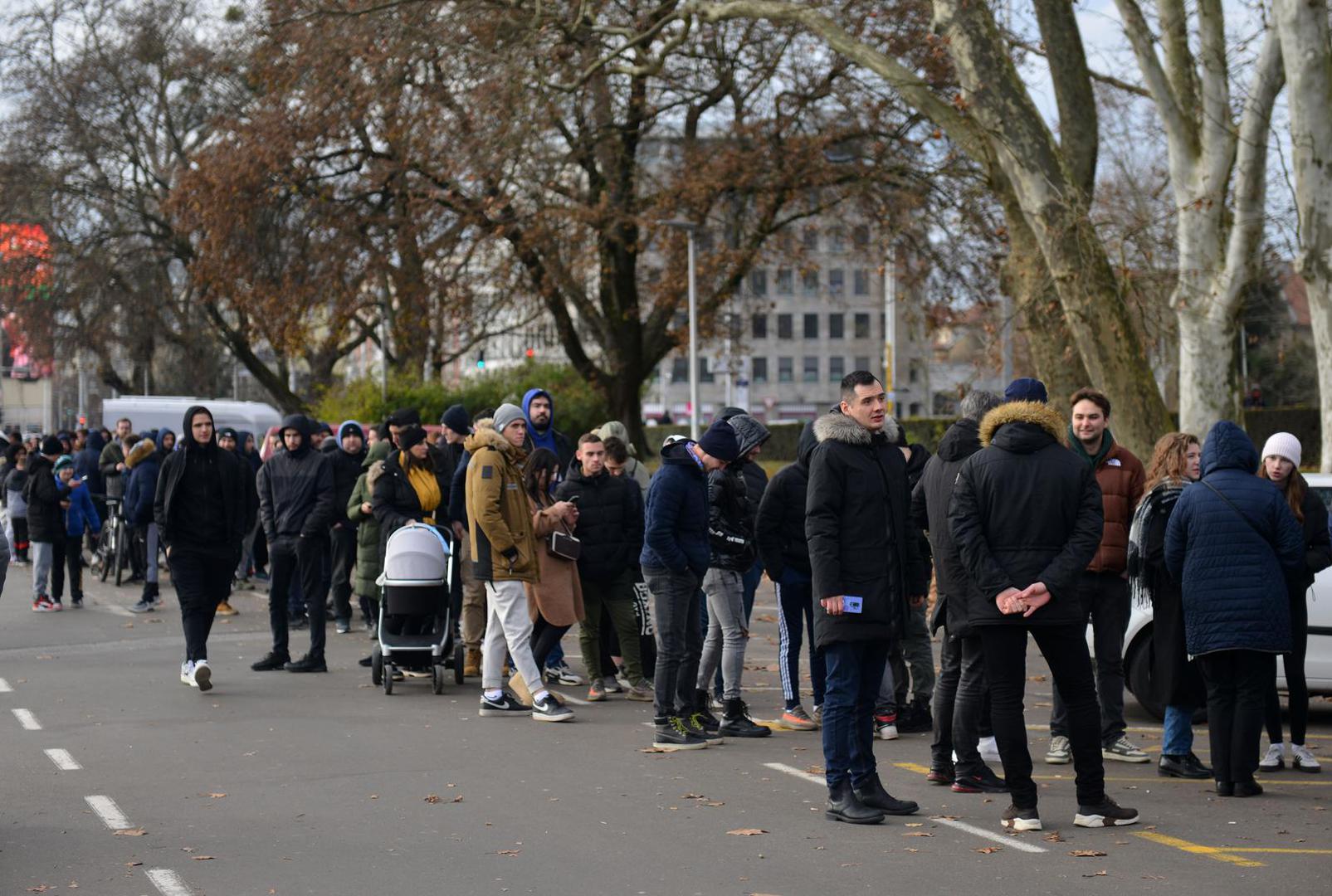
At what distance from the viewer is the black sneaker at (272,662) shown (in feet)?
43.9

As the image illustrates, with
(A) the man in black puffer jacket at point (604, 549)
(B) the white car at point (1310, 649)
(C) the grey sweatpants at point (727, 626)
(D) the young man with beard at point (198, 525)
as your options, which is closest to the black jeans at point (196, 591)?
(D) the young man with beard at point (198, 525)

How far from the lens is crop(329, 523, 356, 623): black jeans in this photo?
16141 millimetres

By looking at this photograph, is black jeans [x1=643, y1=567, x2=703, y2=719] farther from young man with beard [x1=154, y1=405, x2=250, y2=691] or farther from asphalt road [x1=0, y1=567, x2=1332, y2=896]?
young man with beard [x1=154, y1=405, x2=250, y2=691]

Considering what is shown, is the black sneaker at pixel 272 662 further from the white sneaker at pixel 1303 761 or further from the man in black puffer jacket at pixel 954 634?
the white sneaker at pixel 1303 761

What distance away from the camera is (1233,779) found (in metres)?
8.35

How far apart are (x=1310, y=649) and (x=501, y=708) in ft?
16.2

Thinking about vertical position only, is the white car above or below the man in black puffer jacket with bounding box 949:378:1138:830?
below

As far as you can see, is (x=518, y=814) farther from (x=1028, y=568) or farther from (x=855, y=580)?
(x=1028, y=568)

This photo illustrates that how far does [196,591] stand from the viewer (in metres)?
12.2

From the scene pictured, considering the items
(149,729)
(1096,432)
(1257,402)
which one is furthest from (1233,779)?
(1257,402)

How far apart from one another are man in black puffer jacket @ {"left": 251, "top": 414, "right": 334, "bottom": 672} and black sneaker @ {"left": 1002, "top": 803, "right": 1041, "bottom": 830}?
7.07 meters

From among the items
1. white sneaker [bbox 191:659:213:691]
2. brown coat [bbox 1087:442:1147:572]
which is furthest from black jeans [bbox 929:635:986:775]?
white sneaker [bbox 191:659:213:691]

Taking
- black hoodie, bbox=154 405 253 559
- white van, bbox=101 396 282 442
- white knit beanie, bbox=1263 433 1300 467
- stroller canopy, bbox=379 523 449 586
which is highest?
white van, bbox=101 396 282 442

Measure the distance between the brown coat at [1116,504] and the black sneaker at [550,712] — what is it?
341 centimetres
